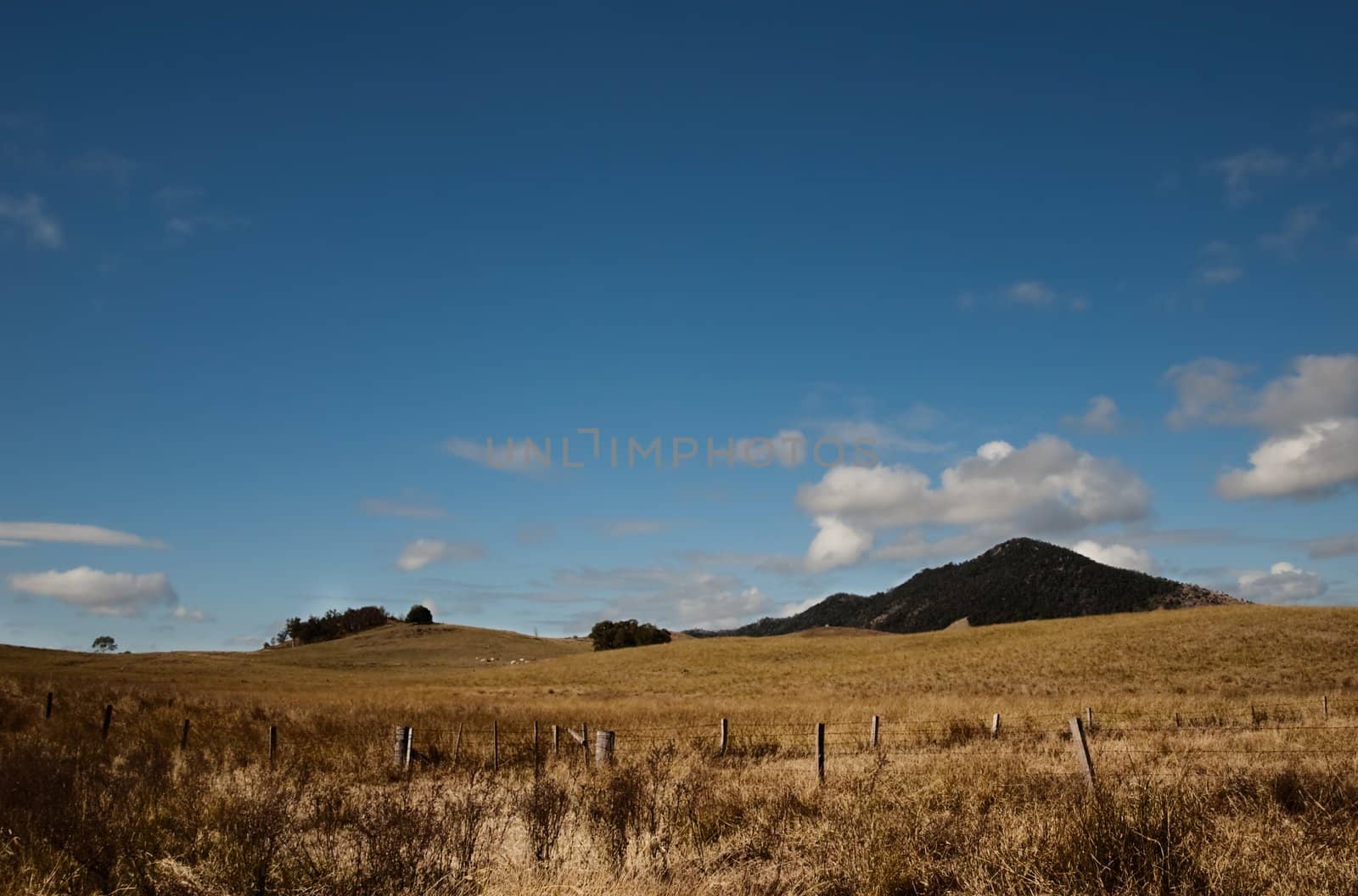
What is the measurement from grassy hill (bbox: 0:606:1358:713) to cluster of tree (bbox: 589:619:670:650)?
87.8 feet

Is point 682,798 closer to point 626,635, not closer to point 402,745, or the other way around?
point 402,745

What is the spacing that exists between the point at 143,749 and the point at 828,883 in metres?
16.8

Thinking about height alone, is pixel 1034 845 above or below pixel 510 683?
above

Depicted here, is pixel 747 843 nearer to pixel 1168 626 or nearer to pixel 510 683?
Answer: pixel 510 683

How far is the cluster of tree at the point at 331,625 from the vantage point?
144 meters

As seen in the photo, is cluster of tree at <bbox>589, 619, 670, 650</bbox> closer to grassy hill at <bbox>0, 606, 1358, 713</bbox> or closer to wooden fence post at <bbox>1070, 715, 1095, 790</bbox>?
grassy hill at <bbox>0, 606, 1358, 713</bbox>

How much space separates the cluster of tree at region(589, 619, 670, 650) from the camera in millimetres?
117750

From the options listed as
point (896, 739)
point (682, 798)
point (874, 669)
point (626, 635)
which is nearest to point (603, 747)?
point (682, 798)

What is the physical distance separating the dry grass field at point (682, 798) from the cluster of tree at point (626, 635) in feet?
269

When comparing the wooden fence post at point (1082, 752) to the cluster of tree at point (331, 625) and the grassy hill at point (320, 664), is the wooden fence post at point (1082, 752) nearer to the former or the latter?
the grassy hill at point (320, 664)

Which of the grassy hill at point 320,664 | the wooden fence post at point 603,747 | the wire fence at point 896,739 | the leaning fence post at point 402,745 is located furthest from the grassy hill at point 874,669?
the wooden fence post at point 603,747

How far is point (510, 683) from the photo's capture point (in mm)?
63844

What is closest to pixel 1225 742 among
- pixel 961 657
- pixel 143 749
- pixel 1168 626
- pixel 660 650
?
pixel 143 749

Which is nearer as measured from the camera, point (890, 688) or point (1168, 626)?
point (890, 688)
